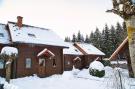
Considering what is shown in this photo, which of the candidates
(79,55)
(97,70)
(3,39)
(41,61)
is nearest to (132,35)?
(3,39)

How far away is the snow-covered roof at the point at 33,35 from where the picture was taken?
2282 cm

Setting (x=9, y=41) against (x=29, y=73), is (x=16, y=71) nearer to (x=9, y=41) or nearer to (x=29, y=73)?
(x=29, y=73)

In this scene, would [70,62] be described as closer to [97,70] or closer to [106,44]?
[97,70]

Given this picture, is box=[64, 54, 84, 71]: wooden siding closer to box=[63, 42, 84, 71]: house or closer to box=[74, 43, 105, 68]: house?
box=[63, 42, 84, 71]: house

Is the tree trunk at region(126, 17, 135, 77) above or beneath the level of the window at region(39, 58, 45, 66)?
above

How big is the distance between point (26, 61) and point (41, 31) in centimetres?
757

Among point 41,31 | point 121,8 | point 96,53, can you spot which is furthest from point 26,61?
point 96,53

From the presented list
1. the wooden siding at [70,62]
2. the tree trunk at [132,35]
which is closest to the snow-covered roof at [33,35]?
the wooden siding at [70,62]

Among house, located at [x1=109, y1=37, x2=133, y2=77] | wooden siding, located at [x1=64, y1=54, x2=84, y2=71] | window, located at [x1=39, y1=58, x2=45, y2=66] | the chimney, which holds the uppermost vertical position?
the chimney

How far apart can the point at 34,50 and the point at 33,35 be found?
9.89 feet

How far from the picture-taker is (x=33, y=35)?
26.0 m

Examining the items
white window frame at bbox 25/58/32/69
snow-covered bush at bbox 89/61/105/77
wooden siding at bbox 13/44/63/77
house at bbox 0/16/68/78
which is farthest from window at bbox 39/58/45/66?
snow-covered bush at bbox 89/61/105/77

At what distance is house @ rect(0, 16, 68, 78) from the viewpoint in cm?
2223

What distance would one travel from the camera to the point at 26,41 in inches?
874
